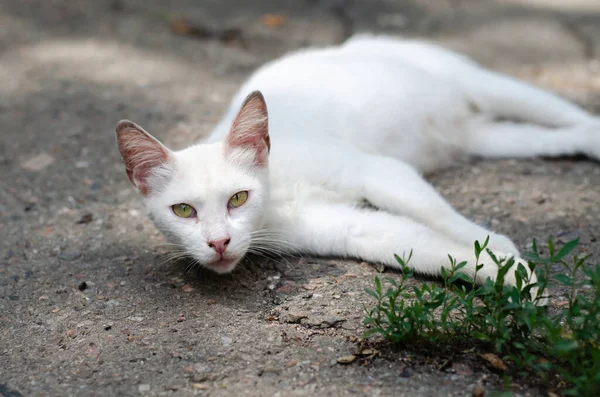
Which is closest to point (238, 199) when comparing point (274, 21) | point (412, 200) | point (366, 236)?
point (366, 236)

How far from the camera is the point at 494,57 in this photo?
18.7 feet

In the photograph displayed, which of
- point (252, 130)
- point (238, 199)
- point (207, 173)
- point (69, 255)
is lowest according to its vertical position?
point (69, 255)

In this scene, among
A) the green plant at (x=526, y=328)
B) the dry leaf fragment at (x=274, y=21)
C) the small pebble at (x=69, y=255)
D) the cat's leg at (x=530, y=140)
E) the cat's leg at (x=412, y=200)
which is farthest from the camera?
the dry leaf fragment at (x=274, y=21)

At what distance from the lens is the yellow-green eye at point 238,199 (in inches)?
112

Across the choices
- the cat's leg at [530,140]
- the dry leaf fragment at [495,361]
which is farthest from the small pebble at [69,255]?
the cat's leg at [530,140]

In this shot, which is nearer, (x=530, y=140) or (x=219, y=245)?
(x=219, y=245)

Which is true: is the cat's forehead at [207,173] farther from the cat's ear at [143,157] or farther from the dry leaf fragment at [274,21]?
the dry leaf fragment at [274,21]

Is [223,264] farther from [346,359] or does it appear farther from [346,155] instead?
[346,155]

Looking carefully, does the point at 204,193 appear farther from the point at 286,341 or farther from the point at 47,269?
the point at 47,269

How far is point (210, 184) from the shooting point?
279cm

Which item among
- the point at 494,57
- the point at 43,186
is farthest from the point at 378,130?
the point at 494,57

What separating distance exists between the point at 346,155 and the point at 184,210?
2.87 feet

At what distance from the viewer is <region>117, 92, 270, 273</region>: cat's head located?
9.03 feet

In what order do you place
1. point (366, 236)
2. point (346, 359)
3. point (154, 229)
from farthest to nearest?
point (154, 229), point (366, 236), point (346, 359)
